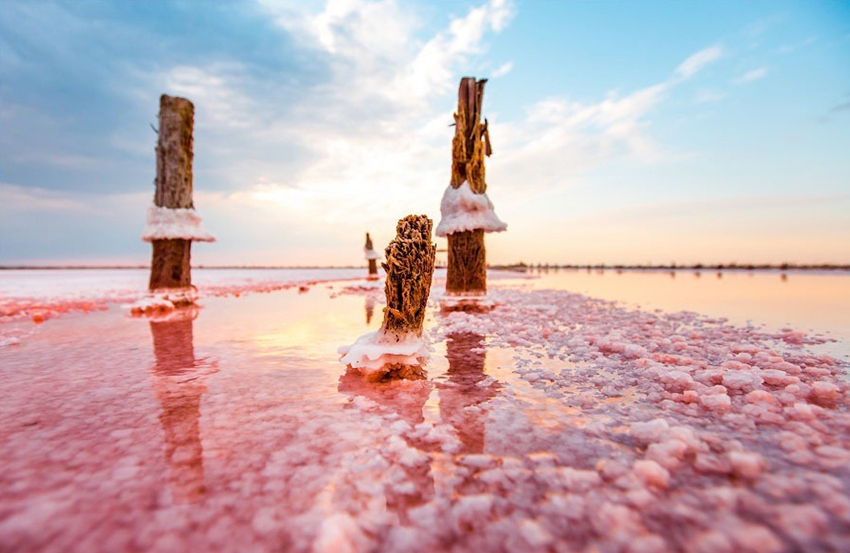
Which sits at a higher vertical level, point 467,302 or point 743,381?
point 467,302

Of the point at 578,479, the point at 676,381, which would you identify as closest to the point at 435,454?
the point at 578,479

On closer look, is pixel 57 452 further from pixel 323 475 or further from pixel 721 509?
pixel 721 509

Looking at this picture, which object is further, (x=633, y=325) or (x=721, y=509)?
(x=633, y=325)

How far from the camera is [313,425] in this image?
2787 millimetres

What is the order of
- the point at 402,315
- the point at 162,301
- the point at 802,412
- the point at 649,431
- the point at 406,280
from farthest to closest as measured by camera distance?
the point at 162,301, the point at 406,280, the point at 402,315, the point at 802,412, the point at 649,431

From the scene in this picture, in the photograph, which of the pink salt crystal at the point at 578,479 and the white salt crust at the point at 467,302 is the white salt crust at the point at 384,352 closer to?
the pink salt crystal at the point at 578,479

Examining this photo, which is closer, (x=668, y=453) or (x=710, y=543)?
(x=710, y=543)

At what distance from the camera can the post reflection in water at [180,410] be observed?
2.04m

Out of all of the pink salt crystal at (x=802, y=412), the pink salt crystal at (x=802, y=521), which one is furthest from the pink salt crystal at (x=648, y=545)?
the pink salt crystal at (x=802, y=412)

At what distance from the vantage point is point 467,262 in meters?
9.83

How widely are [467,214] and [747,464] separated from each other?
25.9 ft

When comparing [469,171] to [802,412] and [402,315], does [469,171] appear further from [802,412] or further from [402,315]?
[802,412]

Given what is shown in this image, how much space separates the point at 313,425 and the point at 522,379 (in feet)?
7.08

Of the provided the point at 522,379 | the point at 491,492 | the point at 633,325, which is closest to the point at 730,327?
the point at 633,325
